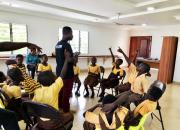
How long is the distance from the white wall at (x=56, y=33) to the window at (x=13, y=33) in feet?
0.49

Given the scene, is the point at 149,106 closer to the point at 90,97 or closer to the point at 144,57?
the point at 90,97

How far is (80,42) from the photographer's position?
823 cm

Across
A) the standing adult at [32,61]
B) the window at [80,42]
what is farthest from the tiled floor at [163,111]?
the window at [80,42]

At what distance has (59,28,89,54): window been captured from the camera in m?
8.01

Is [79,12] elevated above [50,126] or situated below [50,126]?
above

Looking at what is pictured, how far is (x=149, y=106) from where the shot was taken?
1861mm

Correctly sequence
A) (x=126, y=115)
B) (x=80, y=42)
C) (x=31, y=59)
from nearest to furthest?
(x=126, y=115), (x=31, y=59), (x=80, y=42)

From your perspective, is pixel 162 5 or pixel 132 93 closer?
pixel 132 93

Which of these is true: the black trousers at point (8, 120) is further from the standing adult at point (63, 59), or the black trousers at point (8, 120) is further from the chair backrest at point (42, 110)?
the standing adult at point (63, 59)

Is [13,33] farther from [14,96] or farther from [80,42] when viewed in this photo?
[14,96]

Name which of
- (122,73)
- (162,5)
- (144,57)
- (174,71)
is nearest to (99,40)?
(144,57)

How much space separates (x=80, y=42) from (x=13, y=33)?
3.07 meters

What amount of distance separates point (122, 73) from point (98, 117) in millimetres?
2483

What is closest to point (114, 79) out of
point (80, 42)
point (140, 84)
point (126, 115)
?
point (140, 84)
